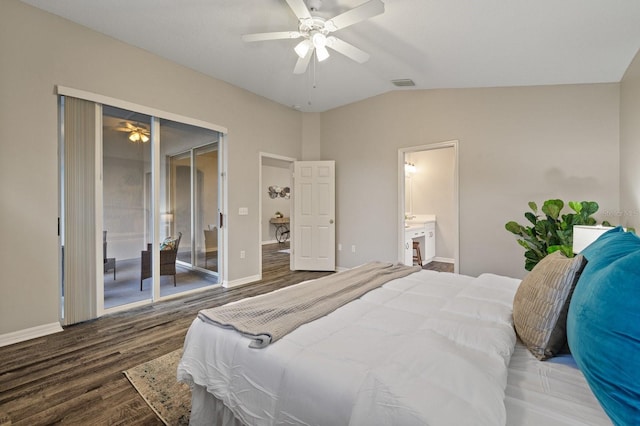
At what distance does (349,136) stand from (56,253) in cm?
433

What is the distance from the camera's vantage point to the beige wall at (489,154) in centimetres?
332

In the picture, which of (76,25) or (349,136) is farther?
(349,136)

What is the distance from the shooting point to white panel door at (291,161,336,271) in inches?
207

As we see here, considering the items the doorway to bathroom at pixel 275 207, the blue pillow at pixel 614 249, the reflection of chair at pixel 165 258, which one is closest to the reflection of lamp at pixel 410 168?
the doorway to bathroom at pixel 275 207

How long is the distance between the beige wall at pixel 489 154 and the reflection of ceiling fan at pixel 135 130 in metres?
3.17

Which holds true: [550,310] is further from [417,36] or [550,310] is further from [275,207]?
[275,207]

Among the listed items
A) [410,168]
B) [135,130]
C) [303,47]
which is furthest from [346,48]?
[410,168]

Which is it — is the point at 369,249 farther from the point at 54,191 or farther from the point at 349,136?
the point at 54,191

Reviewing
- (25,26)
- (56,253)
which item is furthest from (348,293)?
(25,26)

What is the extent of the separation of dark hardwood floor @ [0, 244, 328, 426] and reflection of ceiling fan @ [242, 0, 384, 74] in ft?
9.22

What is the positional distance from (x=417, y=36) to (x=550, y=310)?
109 inches

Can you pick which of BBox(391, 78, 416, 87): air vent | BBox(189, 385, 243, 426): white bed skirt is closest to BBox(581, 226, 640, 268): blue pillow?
BBox(189, 385, 243, 426): white bed skirt

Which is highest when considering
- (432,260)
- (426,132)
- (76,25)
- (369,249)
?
(76,25)

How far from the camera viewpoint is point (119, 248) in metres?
3.36
